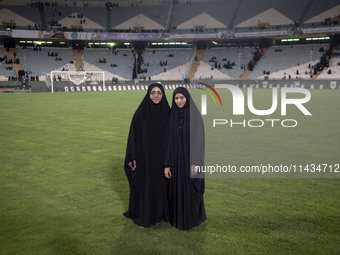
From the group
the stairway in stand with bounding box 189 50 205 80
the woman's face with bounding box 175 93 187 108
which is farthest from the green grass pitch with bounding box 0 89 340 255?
the stairway in stand with bounding box 189 50 205 80

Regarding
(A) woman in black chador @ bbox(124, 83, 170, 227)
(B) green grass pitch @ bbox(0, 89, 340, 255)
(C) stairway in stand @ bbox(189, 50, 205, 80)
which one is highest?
(C) stairway in stand @ bbox(189, 50, 205, 80)

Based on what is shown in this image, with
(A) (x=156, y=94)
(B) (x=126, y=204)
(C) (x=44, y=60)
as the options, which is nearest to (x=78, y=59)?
(C) (x=44, y=60)

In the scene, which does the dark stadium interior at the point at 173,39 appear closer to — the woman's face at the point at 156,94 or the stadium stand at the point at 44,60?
the stadium stand at the point at 44,60

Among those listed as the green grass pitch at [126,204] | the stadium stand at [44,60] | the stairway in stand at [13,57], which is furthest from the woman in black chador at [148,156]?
the stairway in stand at [13,57]

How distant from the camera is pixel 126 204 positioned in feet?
18.1

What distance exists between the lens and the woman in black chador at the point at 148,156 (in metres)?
4.59

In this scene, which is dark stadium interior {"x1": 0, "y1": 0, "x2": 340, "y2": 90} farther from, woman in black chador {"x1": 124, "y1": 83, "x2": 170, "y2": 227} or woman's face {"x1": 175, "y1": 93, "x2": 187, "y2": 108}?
woman's face {"x1": 175, "y1": 93, "x2": 187, "y2": 108}

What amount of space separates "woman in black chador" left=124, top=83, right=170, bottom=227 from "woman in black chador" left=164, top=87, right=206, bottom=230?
18cm

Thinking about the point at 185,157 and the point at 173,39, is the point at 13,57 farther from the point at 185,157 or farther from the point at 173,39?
the point at 185,157

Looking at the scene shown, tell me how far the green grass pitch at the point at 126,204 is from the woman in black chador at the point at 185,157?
0.36 m

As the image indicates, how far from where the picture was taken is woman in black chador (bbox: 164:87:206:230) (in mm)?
4395

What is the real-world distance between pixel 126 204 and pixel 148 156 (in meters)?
1.32

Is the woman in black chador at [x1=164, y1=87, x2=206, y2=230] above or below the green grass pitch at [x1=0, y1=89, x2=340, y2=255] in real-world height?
above

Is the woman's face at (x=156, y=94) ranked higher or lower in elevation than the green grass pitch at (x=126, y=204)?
higher
